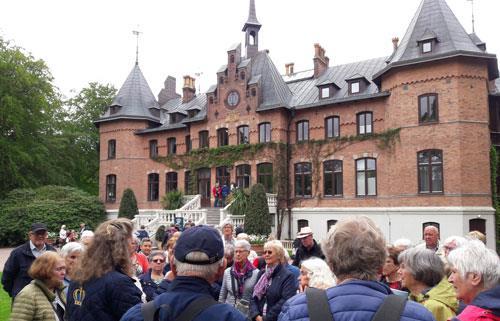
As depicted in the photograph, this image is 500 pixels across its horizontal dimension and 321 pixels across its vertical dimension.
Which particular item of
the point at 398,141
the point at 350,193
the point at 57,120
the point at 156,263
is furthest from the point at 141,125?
the point at 156,263

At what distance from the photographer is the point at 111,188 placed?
1318 inches

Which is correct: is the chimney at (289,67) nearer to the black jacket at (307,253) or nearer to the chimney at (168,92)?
the chimney at (168,92)

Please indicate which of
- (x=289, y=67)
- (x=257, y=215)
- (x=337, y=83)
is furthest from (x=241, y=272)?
(x=289, y=67)

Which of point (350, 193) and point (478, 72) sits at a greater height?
point (478, 72)

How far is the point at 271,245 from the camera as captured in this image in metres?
5.64

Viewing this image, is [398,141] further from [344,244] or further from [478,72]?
[344,244]

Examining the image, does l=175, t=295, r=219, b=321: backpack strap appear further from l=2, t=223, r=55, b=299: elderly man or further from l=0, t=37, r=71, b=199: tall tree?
l=0, t=37, r=71, b=199: tall tree

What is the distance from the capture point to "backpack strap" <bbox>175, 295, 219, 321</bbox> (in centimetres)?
228

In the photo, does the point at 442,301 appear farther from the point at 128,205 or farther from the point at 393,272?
the point at 128,205

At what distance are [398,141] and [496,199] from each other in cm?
534

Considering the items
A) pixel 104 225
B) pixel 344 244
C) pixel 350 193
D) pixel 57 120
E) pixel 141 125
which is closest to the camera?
pixel 344 244

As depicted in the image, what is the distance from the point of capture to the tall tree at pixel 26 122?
34.3 m

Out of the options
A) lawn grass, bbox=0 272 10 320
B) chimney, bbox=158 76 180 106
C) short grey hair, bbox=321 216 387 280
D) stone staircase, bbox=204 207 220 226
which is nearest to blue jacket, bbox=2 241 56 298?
lawn grass, bbox=0 272 10 320

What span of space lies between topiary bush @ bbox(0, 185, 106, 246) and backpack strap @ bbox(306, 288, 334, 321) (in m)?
29.9
